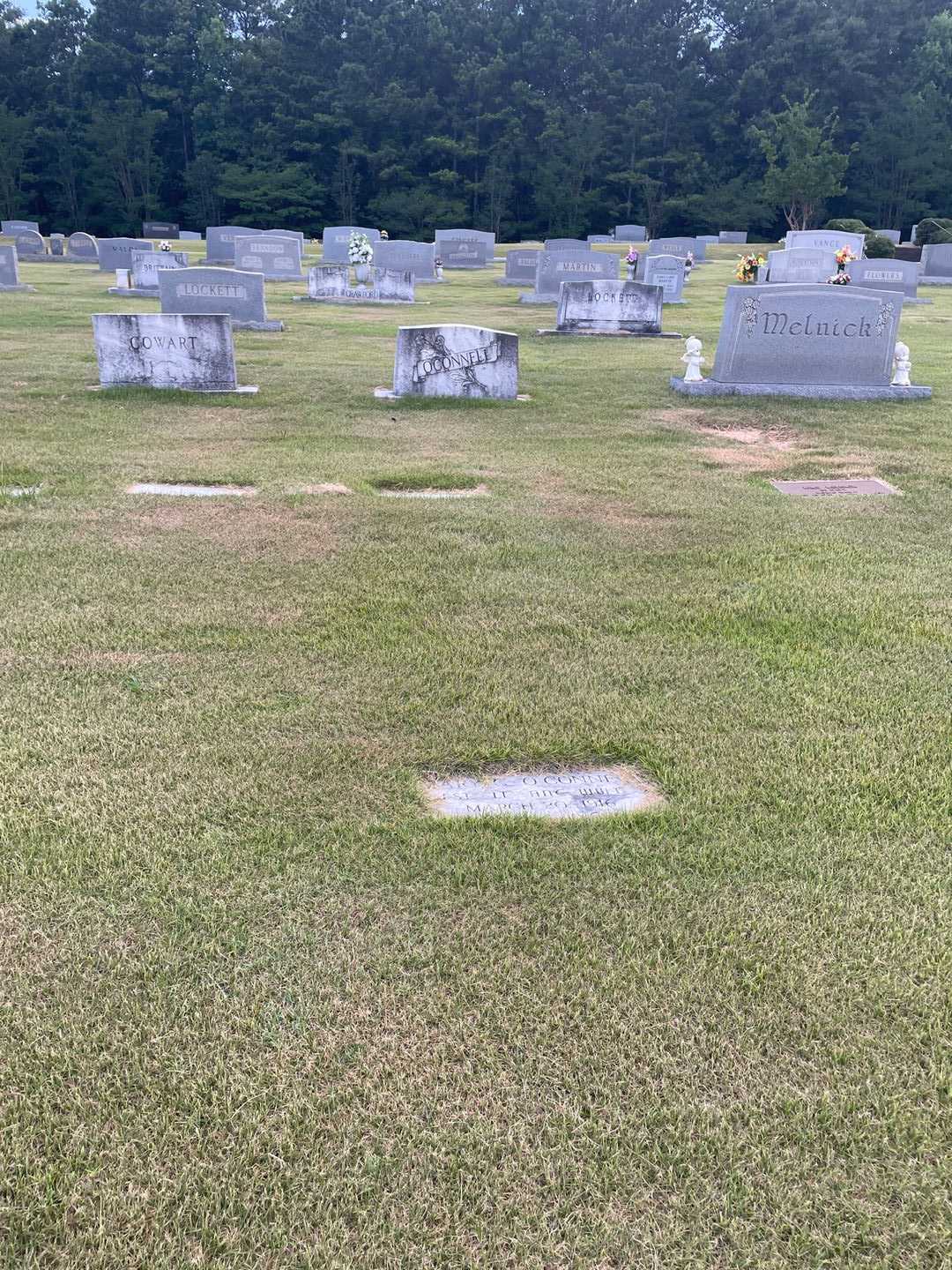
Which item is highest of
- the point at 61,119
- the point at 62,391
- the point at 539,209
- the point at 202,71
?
the point at 202,71

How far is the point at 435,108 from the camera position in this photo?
172 feet

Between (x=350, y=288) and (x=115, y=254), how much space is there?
34.4ft

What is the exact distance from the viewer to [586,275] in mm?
19953

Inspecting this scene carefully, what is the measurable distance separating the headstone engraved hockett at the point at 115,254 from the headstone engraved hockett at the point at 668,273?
14823 millimetres

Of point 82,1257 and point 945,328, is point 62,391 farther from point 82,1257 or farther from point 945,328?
point 945,328

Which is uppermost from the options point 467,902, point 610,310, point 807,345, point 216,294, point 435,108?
point 435,108

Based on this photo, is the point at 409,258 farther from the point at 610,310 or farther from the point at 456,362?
the point at 456,362

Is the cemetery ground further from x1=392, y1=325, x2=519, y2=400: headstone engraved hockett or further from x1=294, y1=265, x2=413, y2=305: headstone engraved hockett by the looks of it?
x1=294, y1=265, x2=413, y2=305: headstone engraved hockett

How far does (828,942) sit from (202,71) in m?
A: 65.2

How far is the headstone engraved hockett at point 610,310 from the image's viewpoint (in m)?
15.2

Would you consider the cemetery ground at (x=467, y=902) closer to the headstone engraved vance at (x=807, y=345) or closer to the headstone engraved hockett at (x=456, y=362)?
the headstone engraved hockett at (x=456, y=362)

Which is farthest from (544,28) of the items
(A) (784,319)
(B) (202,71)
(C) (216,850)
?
(C) (216,850)

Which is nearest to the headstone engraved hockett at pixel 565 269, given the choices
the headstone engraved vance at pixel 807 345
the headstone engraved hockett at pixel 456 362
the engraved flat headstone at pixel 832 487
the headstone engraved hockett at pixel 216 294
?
the headstone engraved hockett at pixel 216 294

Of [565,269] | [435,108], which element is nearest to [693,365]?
[565,269]
